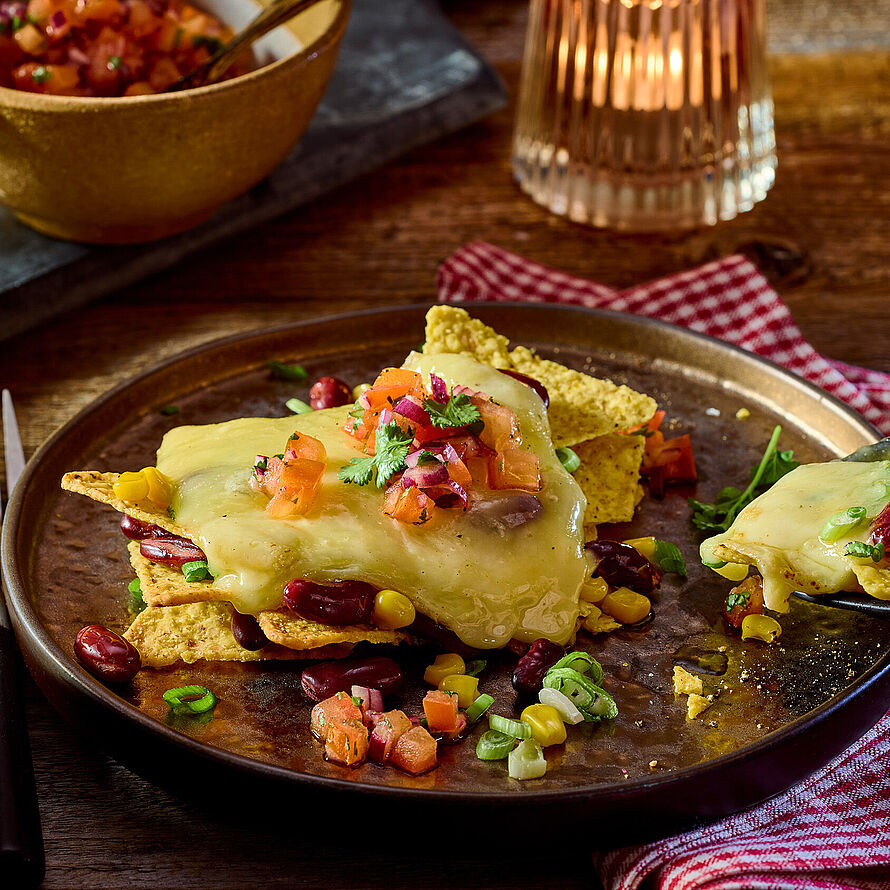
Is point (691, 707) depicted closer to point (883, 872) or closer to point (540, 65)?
point (883, 872)

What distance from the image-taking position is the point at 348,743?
8.45ft

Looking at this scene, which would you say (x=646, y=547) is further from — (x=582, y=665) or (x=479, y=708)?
(x=479, y=708)

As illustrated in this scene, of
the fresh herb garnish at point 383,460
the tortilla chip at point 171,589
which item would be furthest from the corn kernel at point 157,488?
the fresh herb garnish at point 383,460

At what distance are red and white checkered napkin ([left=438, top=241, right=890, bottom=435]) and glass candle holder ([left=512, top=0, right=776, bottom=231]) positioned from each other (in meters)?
0.58

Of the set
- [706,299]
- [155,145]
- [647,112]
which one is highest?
[155,145]

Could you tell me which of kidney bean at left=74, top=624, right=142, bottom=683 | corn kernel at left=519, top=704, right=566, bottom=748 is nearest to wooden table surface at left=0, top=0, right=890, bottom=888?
kidney bean at left=74, top=624, right=142, bottom=683

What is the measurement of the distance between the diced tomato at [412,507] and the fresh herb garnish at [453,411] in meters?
0.21

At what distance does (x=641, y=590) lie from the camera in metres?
3.08

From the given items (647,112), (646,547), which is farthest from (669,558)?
(647,112)

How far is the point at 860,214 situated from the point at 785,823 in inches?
140

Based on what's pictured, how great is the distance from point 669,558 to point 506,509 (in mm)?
518

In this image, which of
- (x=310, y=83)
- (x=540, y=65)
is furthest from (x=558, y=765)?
(x=540, y=65)

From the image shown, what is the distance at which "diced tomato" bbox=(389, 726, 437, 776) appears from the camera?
255cm

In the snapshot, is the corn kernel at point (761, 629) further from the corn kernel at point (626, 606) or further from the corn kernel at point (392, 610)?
the corn kernel at point (392, 610)
